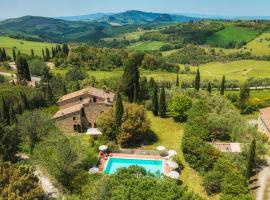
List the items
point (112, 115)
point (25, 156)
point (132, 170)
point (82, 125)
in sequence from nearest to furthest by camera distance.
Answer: point (132, 170) < point (25, 156) < point (112, 115) < point (82, 125)

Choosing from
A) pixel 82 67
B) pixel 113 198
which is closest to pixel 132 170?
pixel 113 198

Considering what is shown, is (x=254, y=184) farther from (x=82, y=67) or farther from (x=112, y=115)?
(x=82, y=67)

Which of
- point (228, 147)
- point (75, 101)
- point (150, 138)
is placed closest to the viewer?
point (228, 147)

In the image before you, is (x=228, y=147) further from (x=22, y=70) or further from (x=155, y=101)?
(x=22, y=70)

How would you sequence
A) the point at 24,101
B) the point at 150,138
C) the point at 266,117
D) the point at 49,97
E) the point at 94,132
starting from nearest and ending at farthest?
1. the point at 94,132
2. the point at 150,138
3. the point at 266,117
4. the point at 24,101
5. the point at 49,97

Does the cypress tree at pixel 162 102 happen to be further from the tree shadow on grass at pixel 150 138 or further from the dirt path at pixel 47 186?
the dirt path at pixel 47 186

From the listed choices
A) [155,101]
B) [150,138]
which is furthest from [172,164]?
[155,101]

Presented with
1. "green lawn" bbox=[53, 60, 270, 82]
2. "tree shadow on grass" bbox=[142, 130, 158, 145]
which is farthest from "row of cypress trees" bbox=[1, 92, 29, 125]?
"green lawn" bbox=[53, 60, 270, 82]
